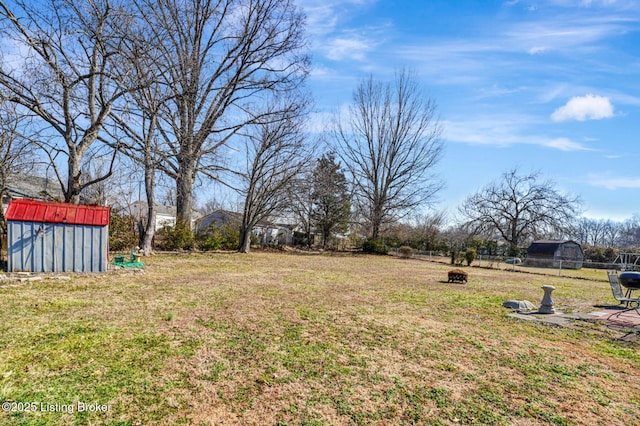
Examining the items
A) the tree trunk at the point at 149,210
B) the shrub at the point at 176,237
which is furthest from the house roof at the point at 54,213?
the shrub at the point at 176,237

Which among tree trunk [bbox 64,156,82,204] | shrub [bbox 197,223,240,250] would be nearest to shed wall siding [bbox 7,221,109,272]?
tree trunk [bbox 64,156,82,204]

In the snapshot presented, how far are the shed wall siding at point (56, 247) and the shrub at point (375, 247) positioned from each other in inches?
845

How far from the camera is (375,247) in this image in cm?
2802

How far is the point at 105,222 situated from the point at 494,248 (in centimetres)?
3161

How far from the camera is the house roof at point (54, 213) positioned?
7.81 m

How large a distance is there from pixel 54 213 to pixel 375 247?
2269 cm

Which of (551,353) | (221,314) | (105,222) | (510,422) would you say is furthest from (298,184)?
(510,422)

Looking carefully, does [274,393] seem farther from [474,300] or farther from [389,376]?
[474,300]

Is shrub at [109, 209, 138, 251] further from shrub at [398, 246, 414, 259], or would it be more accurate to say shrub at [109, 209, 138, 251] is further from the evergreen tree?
shrub at [398, 246, 414, 259]

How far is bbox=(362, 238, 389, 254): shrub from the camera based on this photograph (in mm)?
28016

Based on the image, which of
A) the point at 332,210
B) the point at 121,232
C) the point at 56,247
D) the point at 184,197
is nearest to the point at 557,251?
the point at 332,210

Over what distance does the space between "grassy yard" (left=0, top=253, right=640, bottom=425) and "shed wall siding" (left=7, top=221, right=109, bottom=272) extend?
0.93m

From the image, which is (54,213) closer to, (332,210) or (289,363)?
(289,363)

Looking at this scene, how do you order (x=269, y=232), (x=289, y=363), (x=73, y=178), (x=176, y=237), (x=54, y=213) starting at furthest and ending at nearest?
(x=269, y=232) → (x=176, y=237) → (x=73, y=178) → (x=54, y=213) → (x=289, y=363)
